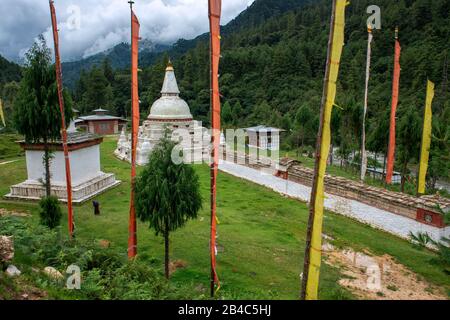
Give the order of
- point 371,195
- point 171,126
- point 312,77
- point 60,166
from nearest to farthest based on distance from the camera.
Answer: point 60,166 → point 371,195 → point 171,126 → point 312,77

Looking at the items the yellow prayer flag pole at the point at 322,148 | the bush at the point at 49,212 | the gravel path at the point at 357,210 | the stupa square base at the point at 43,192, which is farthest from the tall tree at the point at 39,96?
the gravel path at the point at 357,210

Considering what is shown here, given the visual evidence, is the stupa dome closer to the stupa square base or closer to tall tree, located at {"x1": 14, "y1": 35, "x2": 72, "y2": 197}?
the stupa square base

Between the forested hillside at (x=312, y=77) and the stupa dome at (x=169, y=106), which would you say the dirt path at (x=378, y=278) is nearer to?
the forested hillside at (x=312, y=77)

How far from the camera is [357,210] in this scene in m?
18.2

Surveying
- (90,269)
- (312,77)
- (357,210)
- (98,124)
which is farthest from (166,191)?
(312,77)

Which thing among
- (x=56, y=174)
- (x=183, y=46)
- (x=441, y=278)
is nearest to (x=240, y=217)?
(x=441, y=278)

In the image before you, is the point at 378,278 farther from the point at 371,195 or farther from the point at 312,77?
the point at 312,77

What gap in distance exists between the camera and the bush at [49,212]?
1187 cm

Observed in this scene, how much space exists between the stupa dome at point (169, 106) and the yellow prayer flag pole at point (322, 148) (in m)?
29.1

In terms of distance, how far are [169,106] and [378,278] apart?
27407 millimetres

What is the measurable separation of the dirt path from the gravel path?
7.67 feet

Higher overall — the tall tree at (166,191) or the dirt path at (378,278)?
the tall tree at (166,191)

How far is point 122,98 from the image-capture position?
2741 inches
